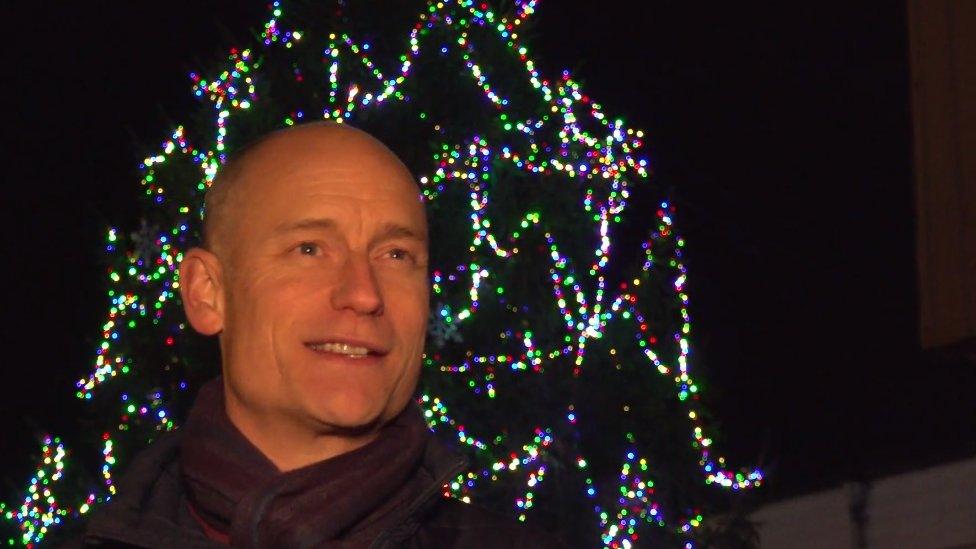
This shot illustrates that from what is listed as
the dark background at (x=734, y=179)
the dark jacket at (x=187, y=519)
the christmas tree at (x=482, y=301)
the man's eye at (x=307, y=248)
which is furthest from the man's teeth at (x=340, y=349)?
the dark background at (x=734, y=179)

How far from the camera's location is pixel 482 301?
4.13 metres

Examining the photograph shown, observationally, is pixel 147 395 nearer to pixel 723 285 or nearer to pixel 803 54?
pixel 723 285

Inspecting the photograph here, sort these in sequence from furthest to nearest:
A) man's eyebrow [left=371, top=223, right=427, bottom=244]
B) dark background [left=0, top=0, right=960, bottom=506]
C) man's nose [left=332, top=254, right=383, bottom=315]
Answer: dark background [left=0, top=0, right=960, bottom=506] < man's eyebrow [left=371, top=223, right=427, bottom=244] < man's nose [left=332, top=254, right=383, bottom=315]

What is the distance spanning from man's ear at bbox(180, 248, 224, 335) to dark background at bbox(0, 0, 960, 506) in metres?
3.71

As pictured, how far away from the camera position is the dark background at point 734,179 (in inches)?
247

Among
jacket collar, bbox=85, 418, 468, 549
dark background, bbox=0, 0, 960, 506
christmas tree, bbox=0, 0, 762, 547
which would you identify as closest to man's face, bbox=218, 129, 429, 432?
jacket collar, bbox=85, 418, 468, 549

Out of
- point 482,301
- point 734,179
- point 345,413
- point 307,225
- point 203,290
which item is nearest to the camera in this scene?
point 345,413

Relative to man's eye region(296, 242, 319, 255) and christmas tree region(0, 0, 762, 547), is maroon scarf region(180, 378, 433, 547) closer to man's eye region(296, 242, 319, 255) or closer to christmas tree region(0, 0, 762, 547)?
man's eye region(296, 242, 319, 255)

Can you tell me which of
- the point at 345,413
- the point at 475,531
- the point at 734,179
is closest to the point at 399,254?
the point at 345,413

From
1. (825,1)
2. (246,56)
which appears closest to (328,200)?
(246,56)

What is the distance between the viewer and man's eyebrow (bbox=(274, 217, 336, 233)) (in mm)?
2451

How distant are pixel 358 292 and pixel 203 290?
31cm

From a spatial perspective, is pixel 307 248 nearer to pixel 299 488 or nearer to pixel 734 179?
pixel 299 488

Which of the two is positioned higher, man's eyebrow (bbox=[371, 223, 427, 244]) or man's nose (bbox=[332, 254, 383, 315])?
man's eyebrow (bbox=[371, 223, 427, 244])
